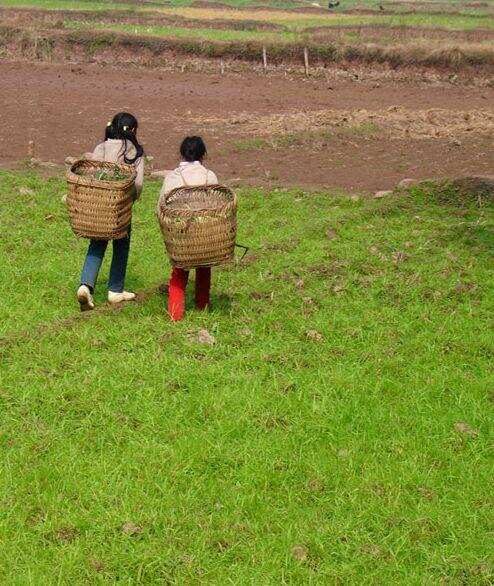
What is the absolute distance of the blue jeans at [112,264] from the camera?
8188 mm

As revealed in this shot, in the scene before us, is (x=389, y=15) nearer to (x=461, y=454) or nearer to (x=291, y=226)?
(x=291, y=226)

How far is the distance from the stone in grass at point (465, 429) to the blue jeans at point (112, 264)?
3.46 m

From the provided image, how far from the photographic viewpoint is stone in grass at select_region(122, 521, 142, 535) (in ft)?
16.4

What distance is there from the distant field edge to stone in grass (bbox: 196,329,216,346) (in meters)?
20.7

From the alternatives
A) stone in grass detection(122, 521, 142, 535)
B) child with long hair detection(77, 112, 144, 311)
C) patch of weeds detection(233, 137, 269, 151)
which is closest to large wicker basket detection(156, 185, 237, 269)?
child with long hair detection(77, 112, 144, 311)

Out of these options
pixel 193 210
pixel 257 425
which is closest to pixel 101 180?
pixel 193 210

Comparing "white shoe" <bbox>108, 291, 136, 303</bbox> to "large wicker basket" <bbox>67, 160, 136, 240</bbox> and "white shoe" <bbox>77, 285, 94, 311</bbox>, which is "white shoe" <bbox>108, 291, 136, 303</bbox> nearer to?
"white shoe" <bbox>77, 285, 94, 311</bbox>

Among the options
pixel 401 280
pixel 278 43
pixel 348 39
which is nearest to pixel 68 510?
pixel 401 280

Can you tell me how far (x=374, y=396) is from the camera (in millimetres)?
6570

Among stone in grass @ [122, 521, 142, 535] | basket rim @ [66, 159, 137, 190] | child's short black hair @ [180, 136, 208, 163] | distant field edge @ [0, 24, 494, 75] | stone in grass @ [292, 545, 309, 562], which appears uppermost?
child's short black hair @ [180, 136, 208, 163]

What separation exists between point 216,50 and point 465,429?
2274 centimetres

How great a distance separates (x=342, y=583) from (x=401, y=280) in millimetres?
4699

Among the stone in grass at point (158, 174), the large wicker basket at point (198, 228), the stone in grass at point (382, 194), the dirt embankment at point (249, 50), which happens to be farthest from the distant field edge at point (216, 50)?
the large wicker basket at point (198, 228)

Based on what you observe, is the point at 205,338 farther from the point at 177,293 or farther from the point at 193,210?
the point at 193,210
